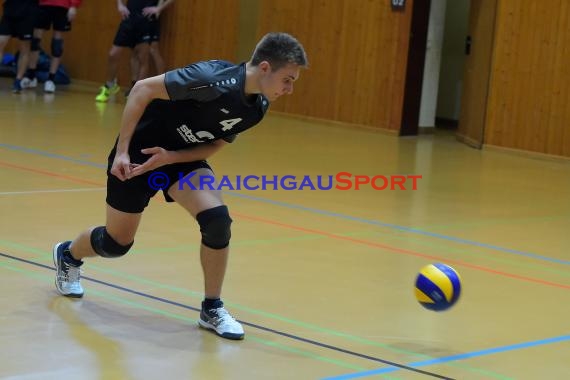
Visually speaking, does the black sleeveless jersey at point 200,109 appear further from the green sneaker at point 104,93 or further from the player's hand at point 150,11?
the player's hand at point 150,11

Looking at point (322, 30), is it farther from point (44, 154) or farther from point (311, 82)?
point (44, 154)

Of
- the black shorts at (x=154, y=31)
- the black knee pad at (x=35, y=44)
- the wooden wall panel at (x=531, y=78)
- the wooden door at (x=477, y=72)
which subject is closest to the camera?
the wooden wall panel at (x=531, y=78)

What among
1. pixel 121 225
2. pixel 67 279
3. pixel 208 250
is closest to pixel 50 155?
pixel 67 279

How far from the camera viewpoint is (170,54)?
19.0 metres

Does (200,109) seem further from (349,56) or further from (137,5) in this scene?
(137,5)

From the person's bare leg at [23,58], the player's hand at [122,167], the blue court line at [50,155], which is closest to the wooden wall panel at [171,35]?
the person's bare leg at [23,58]

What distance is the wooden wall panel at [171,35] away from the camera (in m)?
18.2

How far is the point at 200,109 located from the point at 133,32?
40.9 ft

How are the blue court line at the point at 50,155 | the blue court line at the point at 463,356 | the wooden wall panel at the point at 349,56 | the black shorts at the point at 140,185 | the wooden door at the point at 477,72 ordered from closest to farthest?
the blue court line at the point at 463,356, the black shorts at the point at 140,185, the blue court line at the point at 50,155, the wooden door at the point at 477,72, the wooden wall panel at the point at 349,56

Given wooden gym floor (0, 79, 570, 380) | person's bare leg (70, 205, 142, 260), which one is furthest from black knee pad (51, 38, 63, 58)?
person's bare leg (70, 205, 142, 260)

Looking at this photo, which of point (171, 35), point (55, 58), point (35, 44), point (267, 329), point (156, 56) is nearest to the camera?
point (267, 329)

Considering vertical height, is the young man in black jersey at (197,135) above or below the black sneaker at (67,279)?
above

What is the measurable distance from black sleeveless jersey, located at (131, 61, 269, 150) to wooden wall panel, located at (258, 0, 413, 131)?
10.9m

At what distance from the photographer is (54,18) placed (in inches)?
688
